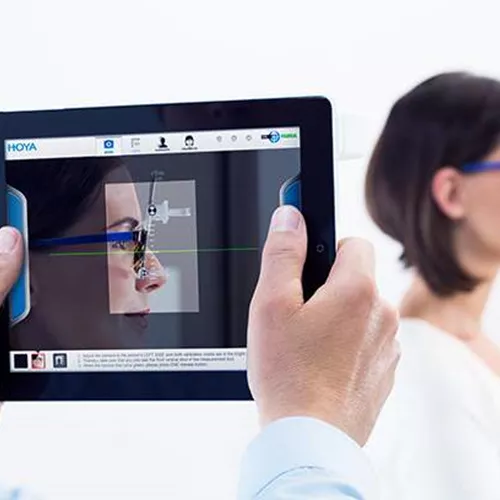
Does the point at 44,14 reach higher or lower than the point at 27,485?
higher

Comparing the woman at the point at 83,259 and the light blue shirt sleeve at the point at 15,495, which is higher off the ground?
the woman at the point at 83,259

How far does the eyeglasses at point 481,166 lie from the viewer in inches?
31.1

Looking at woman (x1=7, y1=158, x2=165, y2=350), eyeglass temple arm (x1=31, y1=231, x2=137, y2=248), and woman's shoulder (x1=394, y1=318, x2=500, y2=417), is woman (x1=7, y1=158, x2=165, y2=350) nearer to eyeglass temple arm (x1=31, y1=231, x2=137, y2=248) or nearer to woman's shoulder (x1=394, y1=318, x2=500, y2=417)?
eyeglass temple arm (x1=31, y1=231, x2=137, y2=248)

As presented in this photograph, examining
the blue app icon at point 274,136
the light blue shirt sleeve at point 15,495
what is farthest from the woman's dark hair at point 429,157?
the light blue shirt sleeve at point 15,495

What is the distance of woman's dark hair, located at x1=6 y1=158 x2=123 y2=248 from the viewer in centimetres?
67

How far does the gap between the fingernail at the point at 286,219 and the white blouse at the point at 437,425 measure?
0.96ft

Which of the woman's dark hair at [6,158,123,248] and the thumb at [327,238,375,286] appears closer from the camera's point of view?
the thumb at [327,238,375,286]

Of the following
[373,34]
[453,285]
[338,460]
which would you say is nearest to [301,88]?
[373,34]

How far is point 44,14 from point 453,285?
1.79ft

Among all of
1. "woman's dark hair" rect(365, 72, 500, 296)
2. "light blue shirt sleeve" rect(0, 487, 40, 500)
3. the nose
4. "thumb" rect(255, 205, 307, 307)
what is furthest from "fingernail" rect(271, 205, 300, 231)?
"light blue shirt sleeve" rect(0, 487, 40, 500)

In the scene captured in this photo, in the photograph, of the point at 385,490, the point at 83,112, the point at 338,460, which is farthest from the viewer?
the point at 385,490

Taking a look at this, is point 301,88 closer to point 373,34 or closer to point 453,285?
point 373,34

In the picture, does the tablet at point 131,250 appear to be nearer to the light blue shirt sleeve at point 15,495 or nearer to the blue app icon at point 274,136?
the blue app icon at point 274,136

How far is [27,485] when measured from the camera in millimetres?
917
